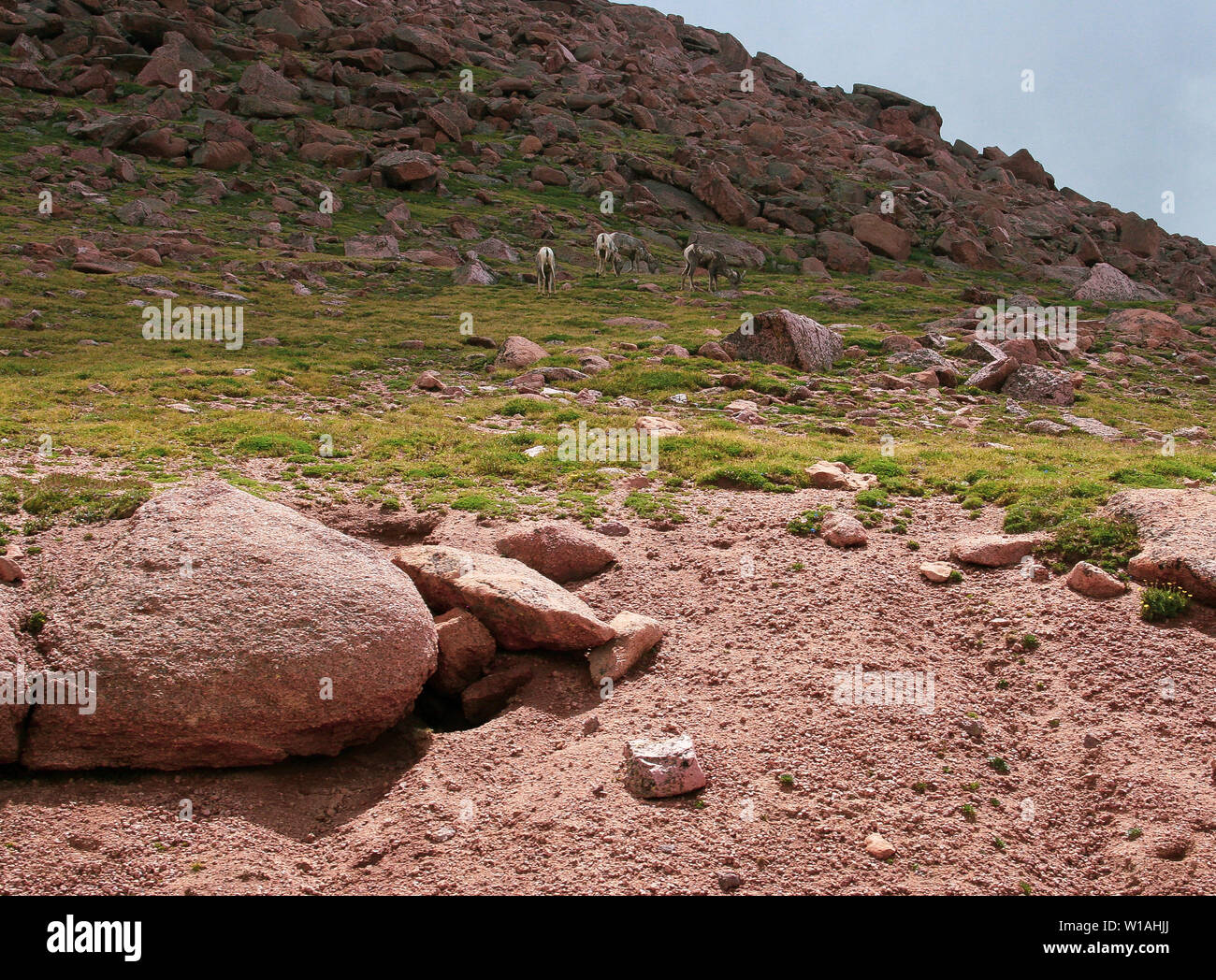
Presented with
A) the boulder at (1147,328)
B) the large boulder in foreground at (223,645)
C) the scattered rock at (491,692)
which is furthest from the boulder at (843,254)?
the large boulder in foreground at (223,645)

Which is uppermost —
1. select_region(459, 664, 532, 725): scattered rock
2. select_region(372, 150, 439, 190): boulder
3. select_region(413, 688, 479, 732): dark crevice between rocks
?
select_region(372, 150, 439, 190): boulder

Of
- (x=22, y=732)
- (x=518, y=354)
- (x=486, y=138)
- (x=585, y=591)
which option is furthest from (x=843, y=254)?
(x=22, y=732)

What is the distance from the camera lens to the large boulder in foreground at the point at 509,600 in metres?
9.14

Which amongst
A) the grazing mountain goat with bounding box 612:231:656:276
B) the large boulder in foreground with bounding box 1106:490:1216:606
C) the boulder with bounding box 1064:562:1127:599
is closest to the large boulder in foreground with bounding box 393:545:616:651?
the boulder with bounding box 1064:562:1127:599

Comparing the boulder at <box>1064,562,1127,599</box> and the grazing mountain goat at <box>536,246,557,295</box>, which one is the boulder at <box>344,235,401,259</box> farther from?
the boulder at <box>1064,562,1127,599</box>

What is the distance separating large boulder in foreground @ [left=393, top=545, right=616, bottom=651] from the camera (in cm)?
914

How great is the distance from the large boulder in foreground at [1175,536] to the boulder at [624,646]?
5.44 m

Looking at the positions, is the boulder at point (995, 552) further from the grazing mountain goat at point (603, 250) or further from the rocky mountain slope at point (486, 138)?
the rocky mountain slope at point (486, 138)

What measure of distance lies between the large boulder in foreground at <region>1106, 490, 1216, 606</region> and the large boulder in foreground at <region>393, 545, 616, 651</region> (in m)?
5.99

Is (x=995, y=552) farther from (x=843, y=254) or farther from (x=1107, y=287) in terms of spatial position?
(x=1107, y=287)

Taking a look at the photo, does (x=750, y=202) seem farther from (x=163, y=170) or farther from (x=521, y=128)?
(x=163, y=170)

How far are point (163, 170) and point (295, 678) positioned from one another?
142 feet

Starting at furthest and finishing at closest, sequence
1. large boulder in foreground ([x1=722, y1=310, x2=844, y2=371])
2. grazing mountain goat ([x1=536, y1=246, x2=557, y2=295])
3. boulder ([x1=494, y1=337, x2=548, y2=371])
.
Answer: grazing mountain goat ([x1=536, y1=246, x2=557, y2=295]) < large boulder in foreground ([x1=722, y1=310, x2=844, y2=371]) < boulder ([x1=494, y1=337, x2=548, y2=371])

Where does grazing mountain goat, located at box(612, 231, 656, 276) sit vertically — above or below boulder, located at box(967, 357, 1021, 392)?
above
